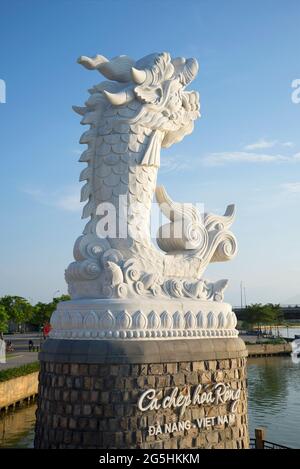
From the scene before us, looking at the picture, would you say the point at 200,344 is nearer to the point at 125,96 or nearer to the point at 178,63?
the point at 125,96

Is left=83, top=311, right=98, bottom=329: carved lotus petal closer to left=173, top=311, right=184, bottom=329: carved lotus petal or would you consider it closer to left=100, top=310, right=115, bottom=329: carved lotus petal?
left=100, top=310, right=115, bottom=329: carved lotus petal

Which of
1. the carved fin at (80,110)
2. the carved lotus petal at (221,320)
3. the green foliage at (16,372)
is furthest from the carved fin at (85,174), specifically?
the green foliage at (16,372)

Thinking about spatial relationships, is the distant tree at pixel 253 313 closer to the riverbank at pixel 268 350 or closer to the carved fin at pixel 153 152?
the riverbank at pixel 268 350

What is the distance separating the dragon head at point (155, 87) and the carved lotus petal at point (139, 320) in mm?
3331

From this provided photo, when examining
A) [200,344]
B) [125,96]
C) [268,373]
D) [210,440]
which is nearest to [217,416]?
[210,440]

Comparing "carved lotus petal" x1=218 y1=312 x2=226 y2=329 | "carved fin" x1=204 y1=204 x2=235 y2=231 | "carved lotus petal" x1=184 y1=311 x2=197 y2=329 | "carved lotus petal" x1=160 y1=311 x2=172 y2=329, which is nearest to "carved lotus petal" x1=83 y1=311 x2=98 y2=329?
A: "carved lotus petal" x1=160 y1=311 x2=172 y2=329

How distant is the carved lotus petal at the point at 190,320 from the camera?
7.44 meters

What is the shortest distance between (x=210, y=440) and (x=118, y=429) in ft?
5.14

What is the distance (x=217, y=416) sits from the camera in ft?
24.1

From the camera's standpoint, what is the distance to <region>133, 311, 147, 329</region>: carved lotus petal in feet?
22.7

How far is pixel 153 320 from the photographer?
7070mm

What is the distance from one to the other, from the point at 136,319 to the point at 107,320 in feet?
1.39

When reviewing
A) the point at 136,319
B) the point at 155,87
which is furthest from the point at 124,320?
the point at 155,87

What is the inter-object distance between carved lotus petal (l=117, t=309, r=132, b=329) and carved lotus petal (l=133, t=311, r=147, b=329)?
0.27 ft
